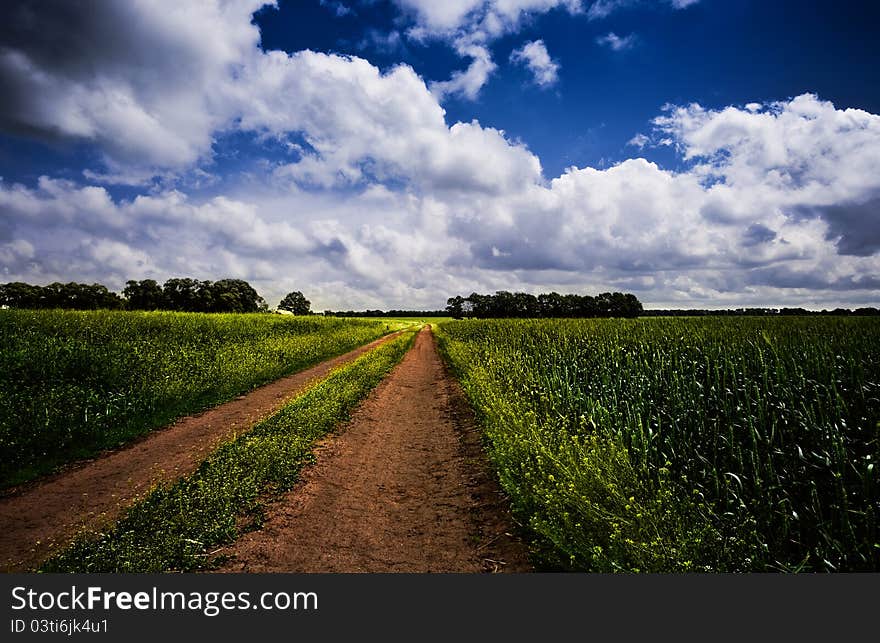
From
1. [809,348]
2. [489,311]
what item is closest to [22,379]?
[809,348]

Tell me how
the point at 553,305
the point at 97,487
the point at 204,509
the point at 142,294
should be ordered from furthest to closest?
the point at 553,305 < the point at 142,294 < the point at 97,487 < the point at 204,509

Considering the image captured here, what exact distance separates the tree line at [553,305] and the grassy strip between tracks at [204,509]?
76.7m

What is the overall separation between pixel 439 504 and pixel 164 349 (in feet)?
47.8

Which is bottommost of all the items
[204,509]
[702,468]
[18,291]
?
[204,509]

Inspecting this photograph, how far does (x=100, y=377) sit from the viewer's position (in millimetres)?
12203

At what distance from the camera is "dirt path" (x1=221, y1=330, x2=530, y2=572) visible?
15.8ft

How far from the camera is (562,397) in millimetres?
9672

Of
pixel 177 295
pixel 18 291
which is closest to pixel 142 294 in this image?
pixel 177 295

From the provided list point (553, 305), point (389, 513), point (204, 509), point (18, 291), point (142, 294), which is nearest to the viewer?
point (204, 509)

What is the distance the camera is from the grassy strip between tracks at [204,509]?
4.59m

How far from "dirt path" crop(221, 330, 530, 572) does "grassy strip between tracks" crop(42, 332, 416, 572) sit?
0.31 meters

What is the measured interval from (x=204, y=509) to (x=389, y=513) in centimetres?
242

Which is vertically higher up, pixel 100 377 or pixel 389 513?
pixel 100 377

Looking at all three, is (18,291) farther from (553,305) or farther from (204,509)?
(553,305)
